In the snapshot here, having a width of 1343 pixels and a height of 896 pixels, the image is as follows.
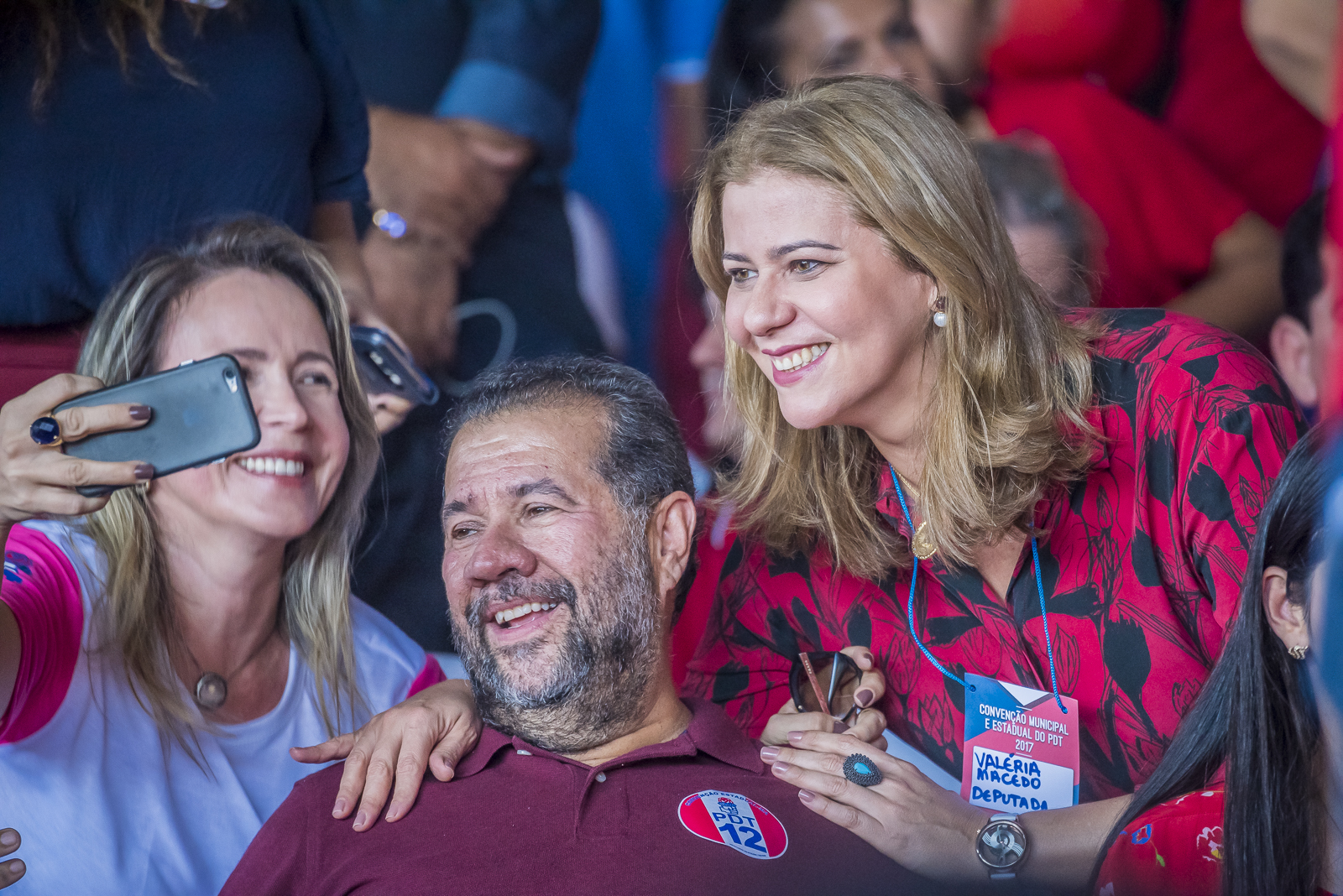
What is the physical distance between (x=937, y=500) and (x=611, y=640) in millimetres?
563

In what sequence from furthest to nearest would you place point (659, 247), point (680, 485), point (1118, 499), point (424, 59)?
point (659, 247) → point (424, 59) → point (680, 485) → point (1118, 499)

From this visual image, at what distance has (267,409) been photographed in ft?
6.86

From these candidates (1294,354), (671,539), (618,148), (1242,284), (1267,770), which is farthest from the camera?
(618,148)

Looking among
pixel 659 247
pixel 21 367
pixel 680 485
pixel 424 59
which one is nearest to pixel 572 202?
pixel 659 247

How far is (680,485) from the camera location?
6.72 feet

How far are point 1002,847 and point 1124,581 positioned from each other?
1.50 ft

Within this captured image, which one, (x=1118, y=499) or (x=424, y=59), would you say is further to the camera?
(x=424, y=59)

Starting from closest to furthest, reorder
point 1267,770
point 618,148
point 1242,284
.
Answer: point 1267,770, point 1242,284, point 618,148

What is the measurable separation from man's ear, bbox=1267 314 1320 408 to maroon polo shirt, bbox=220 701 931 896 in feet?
4.92

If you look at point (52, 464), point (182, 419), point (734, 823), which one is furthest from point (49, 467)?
point (734, 823)

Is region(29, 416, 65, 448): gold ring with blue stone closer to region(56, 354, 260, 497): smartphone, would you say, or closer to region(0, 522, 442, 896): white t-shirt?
region(56, 354, 260, 497): smartphone

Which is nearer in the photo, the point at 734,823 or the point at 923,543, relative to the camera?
the point at 734,823

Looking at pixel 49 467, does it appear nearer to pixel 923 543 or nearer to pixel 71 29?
pixel 71 29

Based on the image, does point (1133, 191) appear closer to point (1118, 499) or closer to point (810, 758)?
point (1118, 499)
